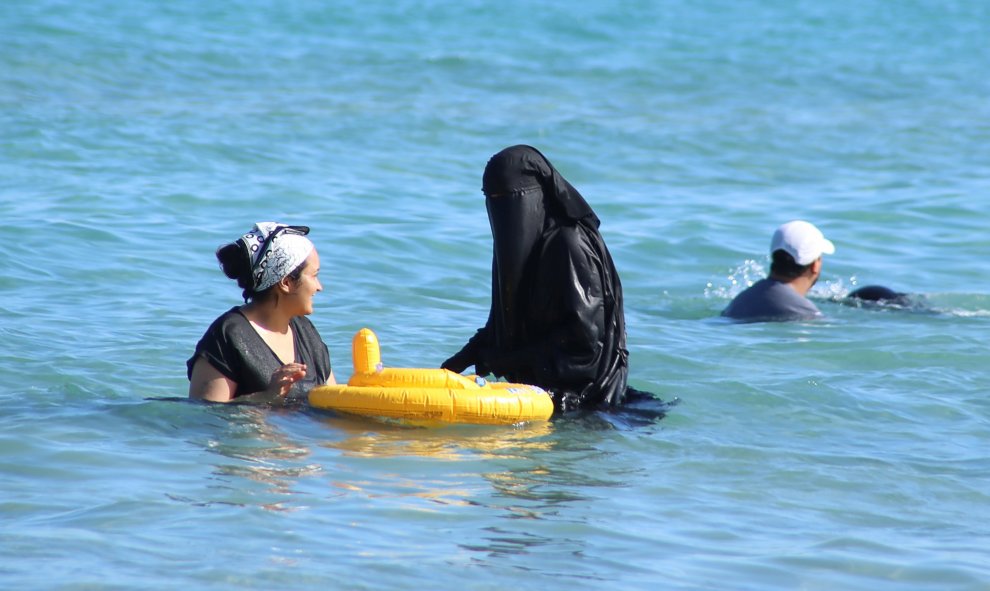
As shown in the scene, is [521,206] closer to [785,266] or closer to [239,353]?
[239,353]

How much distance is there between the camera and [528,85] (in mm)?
22891

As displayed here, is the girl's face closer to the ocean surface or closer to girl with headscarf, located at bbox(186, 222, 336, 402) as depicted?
girl with headscarf, located at bbox(186, 222, 336, 402)

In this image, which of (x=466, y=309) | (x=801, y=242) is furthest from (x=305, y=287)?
(x=801, y=242)

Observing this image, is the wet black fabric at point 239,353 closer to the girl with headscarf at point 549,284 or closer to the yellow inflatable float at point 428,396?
the yellow inflatable float at point 428,396

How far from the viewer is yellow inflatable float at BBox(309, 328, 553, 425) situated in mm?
6281

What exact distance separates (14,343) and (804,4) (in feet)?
110

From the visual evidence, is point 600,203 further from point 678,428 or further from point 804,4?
point 804,4

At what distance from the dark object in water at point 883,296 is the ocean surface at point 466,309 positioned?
118mm

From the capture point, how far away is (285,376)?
6328 mm

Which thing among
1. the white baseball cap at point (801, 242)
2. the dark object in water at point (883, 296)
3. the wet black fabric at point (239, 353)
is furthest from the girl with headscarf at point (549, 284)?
the dark object in water at point (883, 296)

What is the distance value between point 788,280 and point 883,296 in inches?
39.5

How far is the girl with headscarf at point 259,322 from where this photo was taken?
6.35 m

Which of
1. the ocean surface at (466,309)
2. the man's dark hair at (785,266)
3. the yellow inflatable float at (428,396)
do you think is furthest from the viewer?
the man's dark hair at (785,266)

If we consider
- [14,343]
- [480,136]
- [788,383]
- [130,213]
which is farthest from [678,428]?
[480,136]
